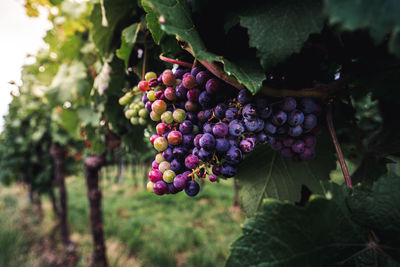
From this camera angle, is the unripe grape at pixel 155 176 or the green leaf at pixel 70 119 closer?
the unripe grape at pixel 155 176

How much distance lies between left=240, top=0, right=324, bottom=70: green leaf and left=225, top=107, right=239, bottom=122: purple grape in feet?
0.46

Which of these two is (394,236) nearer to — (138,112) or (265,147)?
(265,147)

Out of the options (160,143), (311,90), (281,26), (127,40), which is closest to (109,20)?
(127,40)

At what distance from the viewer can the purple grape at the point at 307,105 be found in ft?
2.10

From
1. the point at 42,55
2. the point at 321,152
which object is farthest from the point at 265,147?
the point at 42,55

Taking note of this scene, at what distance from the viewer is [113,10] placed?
3.20ft

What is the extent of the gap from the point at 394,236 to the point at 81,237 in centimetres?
839

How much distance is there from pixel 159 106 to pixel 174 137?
0.11 metres

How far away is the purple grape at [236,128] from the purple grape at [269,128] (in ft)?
0.32

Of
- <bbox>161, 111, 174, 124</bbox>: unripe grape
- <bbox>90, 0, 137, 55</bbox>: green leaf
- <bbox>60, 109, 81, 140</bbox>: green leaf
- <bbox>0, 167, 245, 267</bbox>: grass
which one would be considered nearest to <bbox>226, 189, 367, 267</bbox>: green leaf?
<bbox>161, 111, 174, 124</bbox>: unripe grape

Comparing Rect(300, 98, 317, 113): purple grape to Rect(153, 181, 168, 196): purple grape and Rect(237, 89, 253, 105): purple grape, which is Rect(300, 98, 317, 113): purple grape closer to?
Rect(237, 89, 253, 105): purple grape

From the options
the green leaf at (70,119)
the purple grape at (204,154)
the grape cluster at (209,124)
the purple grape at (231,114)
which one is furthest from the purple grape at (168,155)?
the green leaf at (70,119)

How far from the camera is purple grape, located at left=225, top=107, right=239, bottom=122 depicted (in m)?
0.60

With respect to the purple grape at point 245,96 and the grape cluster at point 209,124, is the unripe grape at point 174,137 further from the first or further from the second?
the purple grape at point 245,96
